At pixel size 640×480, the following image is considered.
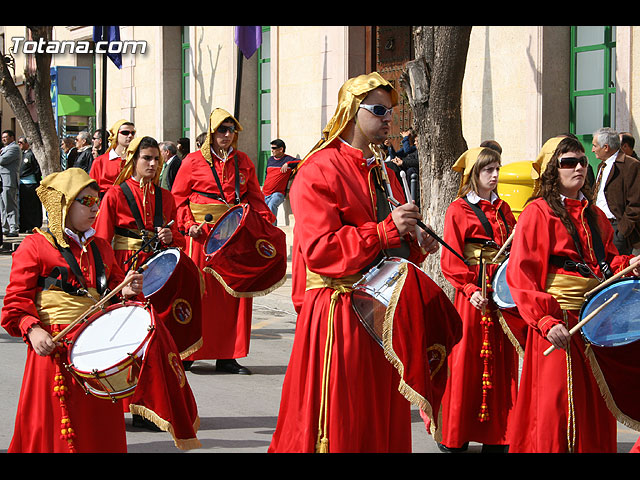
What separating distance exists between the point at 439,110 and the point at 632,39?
385 centimetres

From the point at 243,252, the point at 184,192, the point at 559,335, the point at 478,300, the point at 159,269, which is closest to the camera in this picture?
the point at 559,335

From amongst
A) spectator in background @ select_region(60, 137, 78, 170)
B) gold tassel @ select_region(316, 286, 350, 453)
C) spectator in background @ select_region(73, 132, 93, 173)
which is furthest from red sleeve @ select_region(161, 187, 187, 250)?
spectator in background @ select_region(60, 137, 78, 170)

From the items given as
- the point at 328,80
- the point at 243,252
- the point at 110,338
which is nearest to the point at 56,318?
the point at 110,338

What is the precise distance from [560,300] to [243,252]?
404cm

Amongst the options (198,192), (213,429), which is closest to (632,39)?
(198,192)

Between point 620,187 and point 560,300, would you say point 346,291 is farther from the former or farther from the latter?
point 620,187

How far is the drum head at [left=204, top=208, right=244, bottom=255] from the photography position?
28.0ft

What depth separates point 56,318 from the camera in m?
4.95

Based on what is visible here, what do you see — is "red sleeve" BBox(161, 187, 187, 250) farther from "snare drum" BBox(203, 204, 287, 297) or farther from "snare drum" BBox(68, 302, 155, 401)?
"snare drum" BBox(68, 302, 155, 401)

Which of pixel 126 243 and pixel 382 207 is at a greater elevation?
pixel 382 207

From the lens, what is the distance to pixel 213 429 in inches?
270

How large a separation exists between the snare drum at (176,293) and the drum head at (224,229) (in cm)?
126

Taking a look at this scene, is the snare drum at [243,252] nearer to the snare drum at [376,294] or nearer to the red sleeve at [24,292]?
the red sleeve at [24,292]
